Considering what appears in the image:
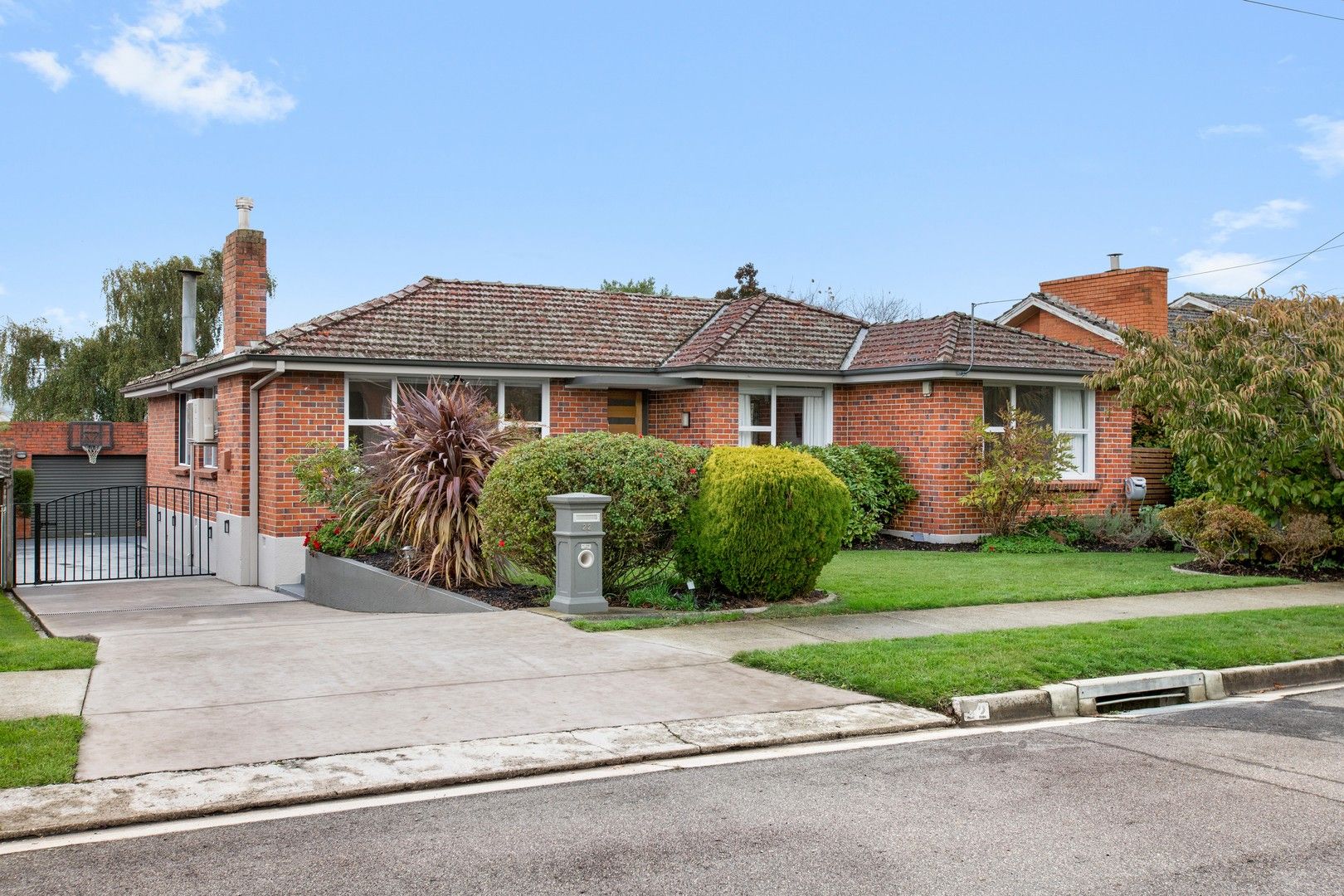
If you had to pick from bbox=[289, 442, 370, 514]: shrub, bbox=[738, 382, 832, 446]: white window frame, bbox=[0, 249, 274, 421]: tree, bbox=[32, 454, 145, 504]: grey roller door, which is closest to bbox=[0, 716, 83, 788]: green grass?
bbox=[289, 442, 370, 514]: shrub

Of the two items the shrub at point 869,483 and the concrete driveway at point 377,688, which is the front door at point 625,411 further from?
the concrete driveway at point 377,688

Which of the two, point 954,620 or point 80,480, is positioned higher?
point 80,480

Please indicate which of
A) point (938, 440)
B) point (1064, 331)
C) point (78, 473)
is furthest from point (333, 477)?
point (78, 473)

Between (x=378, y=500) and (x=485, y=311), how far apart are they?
6631 mm

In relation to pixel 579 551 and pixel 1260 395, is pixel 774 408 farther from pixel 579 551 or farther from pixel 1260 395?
pixel 579 551

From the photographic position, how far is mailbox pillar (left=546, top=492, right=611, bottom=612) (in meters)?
11.5

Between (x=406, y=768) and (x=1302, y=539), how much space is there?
1253cm

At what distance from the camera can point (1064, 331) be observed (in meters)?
26.0

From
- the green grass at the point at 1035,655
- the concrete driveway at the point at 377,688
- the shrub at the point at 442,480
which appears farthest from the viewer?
the shrub at the point at 442,480

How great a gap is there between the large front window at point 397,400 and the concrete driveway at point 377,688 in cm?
685

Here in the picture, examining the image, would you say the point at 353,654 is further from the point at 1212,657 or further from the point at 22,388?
the point at 22,388

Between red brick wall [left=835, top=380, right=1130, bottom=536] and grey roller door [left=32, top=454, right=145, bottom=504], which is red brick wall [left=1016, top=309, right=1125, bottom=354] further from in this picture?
grey roller door [left=32, top=454, right=145, bottom=504]

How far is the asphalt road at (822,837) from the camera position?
478cm

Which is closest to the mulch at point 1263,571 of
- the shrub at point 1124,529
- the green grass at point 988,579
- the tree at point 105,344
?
the green grass at point 988,579
